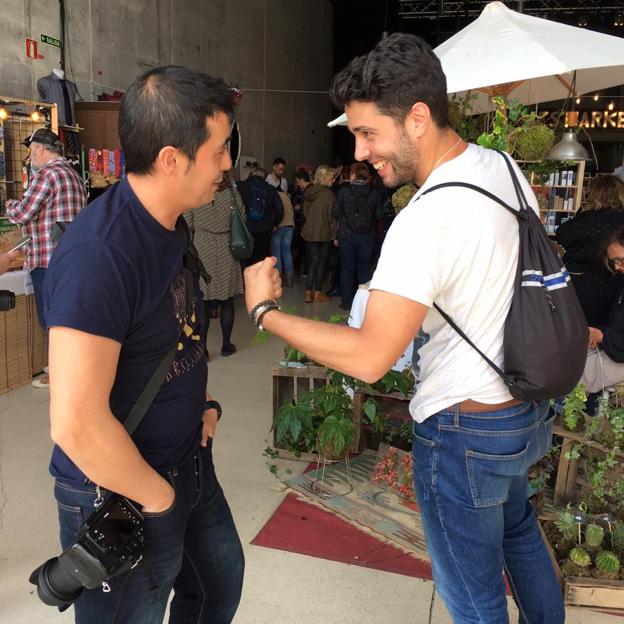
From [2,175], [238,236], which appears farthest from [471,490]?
[2,175]

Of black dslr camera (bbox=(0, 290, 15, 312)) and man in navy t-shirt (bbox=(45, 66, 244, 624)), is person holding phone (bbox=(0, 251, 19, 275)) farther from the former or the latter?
man in navy t-shirt (bbox=(45, 66, 244, 624))

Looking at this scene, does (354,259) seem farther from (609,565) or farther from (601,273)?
(609,565)

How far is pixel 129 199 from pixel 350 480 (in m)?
2.39

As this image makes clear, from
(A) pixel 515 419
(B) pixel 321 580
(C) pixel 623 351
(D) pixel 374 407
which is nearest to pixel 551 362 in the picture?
(A) pixel 515 419

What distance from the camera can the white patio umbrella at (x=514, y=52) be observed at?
10.3ft

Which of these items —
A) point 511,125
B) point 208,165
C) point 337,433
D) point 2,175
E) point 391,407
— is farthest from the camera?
point 2,175

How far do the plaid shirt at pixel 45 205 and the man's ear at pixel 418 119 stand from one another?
3571 mm

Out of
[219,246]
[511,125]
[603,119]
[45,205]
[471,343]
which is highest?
[603,119]

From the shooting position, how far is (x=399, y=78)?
1288 millimetres

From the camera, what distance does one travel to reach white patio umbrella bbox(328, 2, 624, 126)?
315cm

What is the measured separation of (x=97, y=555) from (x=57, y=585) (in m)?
0.13

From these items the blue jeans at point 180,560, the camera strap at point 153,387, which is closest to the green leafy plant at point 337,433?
the blue jeans at point 180,560

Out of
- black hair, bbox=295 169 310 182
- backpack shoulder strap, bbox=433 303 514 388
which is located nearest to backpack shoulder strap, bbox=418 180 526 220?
backpack shoulder strap, bbox=433 303 514 388

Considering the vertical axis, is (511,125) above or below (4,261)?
above
